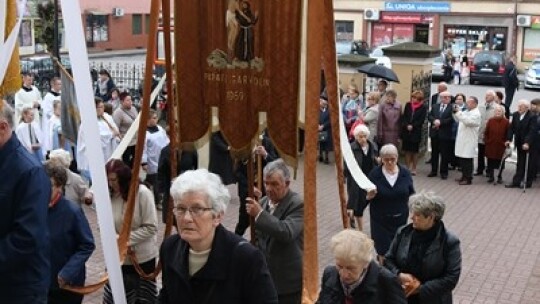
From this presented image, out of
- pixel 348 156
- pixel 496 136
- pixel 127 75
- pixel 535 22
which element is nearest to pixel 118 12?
pixel 535 22

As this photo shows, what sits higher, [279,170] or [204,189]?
[204,189]

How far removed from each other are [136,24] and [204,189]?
45960mm

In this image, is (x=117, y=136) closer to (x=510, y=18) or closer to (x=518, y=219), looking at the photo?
(x=518, y=219)

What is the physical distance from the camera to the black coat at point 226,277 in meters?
3.64

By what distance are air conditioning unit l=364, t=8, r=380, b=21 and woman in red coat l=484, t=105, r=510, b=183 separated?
92.9ft

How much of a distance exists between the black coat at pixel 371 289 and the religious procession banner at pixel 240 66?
1.61 metres

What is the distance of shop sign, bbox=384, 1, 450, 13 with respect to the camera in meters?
41.4

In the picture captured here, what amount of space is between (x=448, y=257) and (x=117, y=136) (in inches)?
307

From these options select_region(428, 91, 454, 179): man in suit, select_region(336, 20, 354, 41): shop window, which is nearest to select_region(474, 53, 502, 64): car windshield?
select_region(336, 20, 354, 41): shop window

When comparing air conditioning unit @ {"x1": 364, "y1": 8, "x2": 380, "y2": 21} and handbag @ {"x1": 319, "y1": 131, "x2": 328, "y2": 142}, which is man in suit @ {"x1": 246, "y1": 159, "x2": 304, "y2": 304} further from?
air conditioning unit @ {"x1": 364, "y1": 8, "x2": 380, "y2": 21}

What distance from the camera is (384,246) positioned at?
8.41m

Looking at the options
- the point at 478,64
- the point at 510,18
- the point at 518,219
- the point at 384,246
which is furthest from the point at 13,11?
the point at 510,18

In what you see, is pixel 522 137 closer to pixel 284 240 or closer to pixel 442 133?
pixel 442 133

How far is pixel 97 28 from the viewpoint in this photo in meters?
45.2
